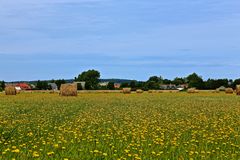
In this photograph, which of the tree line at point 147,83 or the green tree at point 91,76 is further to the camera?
the green tree at point 91,76

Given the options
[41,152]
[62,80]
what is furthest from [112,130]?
[62,80]

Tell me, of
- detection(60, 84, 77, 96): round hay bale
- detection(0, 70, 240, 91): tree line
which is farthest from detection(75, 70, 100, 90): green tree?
detection(60, 84, 77, 96): round hay bale

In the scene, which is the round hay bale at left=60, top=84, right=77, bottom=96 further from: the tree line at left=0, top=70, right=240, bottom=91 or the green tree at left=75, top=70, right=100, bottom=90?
the green tree at left=75, top=70, right=100, bottom=90

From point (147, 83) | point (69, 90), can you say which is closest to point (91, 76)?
point (147, 83)

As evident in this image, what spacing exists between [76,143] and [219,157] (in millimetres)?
3937

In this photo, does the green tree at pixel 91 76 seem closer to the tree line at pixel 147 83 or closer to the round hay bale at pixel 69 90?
the tree line at pixel 147 83

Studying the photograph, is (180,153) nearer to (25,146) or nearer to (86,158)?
(86,158)

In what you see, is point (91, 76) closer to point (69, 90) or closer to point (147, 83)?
point (147, 83)

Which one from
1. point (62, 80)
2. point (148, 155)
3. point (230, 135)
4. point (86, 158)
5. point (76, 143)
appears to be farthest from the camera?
point (62, 80)

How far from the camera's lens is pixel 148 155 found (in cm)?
995

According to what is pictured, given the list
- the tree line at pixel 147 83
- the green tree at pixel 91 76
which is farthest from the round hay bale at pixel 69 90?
the green tree at pixel 91 76

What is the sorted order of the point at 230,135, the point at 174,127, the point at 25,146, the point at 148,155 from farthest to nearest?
the point at 174,127 < the point at 230,135 < the point at 25,146 < the point at 148,155

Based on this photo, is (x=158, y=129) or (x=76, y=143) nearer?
(x=76, y=143)

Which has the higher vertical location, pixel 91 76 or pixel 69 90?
pixel 91 76
